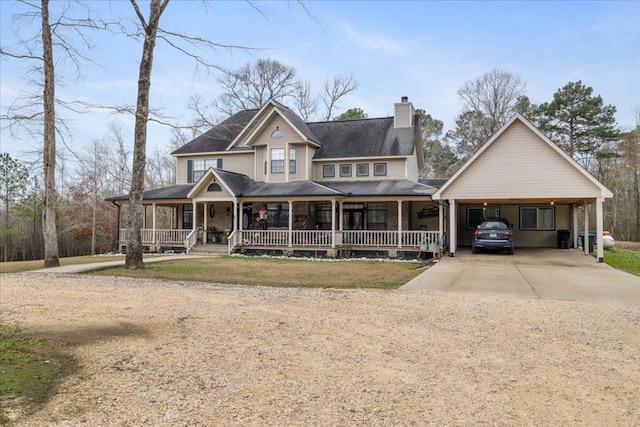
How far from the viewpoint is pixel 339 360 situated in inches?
216

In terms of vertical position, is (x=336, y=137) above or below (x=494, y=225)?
above

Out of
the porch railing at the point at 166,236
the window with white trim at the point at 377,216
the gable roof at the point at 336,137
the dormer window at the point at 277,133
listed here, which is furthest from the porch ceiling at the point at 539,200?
the porch railing at the point at 166,236

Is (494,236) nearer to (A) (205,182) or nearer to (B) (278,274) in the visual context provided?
(B) (278,274)

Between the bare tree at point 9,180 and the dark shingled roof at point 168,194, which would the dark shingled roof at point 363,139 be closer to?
the dark shingled roof at point 168,194

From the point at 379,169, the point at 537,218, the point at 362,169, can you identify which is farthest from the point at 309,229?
the point at 537,218

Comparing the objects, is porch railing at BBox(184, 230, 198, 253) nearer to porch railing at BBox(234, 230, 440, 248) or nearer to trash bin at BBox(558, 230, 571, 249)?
porch railing at BBox(234, 230, 440, 248)

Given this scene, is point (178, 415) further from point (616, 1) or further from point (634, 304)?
point (616, 1)

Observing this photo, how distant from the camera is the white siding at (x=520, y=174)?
1872 cm

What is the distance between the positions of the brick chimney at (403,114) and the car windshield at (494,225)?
7.87 metres

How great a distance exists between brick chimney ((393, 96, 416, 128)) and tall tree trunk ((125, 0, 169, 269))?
14.4 m

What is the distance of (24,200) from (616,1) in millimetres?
39555

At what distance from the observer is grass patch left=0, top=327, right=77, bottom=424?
423cm

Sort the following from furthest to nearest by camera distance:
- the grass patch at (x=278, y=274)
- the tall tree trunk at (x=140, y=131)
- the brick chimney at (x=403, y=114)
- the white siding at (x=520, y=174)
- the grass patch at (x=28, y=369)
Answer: the brick chimney at (x=403, y=114) < the white siding at (x=520, y=174) < the tall tree trunk at (x=140, y=131) < the grass patch at (x=278, y=274) < the grass patch at (x=28, y=369)

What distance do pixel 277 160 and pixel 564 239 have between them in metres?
15.6
